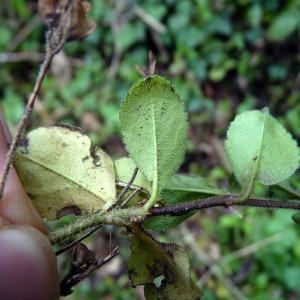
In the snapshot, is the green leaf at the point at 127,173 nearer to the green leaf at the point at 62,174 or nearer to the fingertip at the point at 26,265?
the green leaf at the point at 62,174

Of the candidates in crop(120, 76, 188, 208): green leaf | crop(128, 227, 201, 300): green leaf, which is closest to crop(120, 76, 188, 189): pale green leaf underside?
crop(120, 76, 188, 208): green leaf

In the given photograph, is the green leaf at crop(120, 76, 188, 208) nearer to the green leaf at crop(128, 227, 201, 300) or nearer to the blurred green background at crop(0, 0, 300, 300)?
the green leaf at crop(128, 227, 201, 300)

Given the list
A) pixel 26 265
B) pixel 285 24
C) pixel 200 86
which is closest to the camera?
pixel 26 265

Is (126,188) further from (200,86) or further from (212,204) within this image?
(200,86)

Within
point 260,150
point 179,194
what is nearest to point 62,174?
point 179,194

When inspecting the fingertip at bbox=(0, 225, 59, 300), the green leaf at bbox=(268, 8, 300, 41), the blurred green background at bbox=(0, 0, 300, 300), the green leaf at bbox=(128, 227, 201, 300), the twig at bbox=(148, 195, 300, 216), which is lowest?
the blurred green background at bbox=(0, 0, 300, 300)

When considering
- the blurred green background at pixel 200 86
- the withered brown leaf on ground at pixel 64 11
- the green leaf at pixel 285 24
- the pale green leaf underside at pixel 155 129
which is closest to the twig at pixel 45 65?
the withered brown leaf on ground at pixel 64 11

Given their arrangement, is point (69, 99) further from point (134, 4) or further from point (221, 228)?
point (221, 228)
